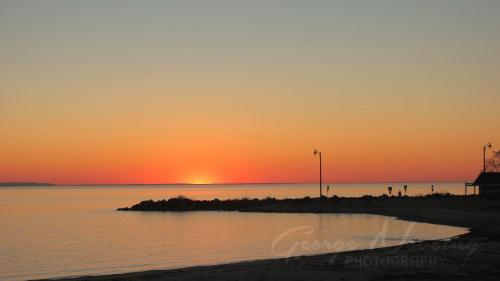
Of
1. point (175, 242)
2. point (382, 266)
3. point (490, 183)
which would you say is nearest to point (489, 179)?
point (490, 183)

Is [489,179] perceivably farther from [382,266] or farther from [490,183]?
[382,266]

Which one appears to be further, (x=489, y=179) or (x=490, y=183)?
(x=489, y=179)

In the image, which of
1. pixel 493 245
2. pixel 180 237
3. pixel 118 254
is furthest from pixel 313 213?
pixel 493 245

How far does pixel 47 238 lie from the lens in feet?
152

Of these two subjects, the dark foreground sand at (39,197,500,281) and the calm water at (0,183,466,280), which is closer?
the dark foreground sand at (39,197,500,281)

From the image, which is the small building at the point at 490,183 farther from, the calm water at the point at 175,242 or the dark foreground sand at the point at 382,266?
the dark foreground sand at the point at 382,266

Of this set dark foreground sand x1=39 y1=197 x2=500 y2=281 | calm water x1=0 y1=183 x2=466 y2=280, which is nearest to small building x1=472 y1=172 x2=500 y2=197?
calm water x1=0 y1=183 x2=466 y2=280

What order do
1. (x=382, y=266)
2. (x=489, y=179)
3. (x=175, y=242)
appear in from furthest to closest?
(x=489, y=179) < (x=175, y=242) < (x=382, y=266)

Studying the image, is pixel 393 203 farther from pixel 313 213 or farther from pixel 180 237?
pixel 180 237

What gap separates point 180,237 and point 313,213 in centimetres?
2671

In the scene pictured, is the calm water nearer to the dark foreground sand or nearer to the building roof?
the dark foreground sand

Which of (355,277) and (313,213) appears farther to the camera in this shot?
(313,213)

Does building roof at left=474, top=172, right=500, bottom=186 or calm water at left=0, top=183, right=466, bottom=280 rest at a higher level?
building roof at left=474, top=172, right=500, bottom=186

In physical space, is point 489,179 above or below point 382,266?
above
